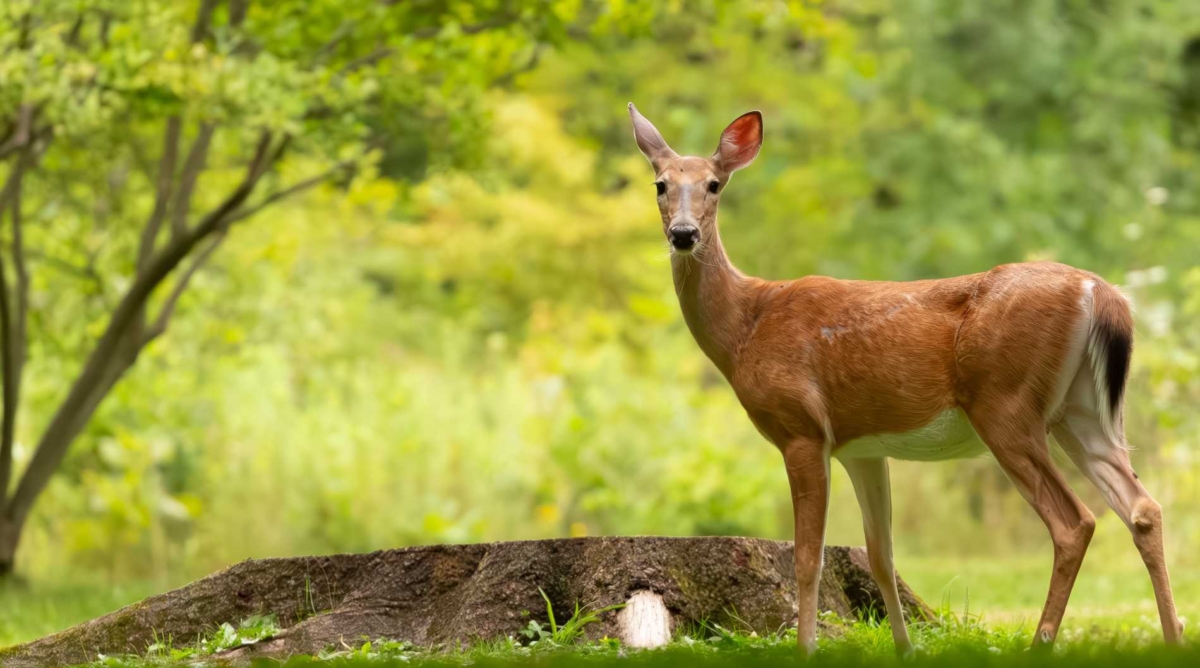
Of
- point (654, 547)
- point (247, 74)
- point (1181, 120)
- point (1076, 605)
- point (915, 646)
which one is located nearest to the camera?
point (915, 646)

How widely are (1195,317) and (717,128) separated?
30.5ft

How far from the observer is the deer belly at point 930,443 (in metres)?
4.80

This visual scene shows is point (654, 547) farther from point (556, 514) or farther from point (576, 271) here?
point (576, 271)

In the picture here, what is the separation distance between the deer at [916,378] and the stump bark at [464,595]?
2.59 ft

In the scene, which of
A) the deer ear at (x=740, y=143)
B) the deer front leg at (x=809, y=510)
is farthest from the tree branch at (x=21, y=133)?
the deer front leg at (x=809, y=510)

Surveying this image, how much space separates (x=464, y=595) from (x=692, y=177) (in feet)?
6.63

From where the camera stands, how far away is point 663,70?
23.3 meters

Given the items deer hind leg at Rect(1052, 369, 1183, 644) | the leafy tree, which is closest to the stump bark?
deer hind leg at Rect(1052, 369, 1183, 644)

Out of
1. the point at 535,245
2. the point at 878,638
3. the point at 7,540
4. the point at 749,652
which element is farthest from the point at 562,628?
the point at 535,245

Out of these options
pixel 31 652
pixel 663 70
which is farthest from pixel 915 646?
pixel 663 70

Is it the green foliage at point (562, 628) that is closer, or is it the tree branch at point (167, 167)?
the green foliage at point (562, 628)

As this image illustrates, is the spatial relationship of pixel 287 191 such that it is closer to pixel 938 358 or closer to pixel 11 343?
pixel 11 343

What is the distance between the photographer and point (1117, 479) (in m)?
4.64

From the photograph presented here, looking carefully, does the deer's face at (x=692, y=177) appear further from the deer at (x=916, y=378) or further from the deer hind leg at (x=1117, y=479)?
the deer hind leg at (x=1117, y=479)
